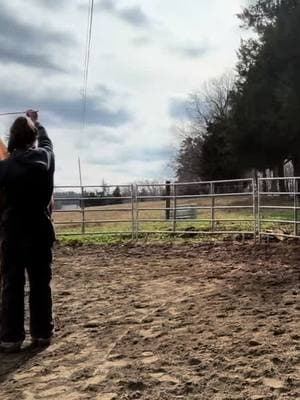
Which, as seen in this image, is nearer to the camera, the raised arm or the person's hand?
the raised arm

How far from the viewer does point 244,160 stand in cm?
2977

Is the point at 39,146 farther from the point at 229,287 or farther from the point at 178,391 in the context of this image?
the point at 229,287

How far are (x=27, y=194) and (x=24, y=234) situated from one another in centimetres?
30

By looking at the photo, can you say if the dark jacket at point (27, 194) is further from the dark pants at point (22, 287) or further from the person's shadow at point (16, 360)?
the person's shadow at point (16, 360)

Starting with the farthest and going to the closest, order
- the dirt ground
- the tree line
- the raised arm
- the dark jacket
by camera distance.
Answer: the tree line
the raised arm
the dark jacket
the dirt ground

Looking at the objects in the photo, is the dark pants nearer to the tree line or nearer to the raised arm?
the raised arm

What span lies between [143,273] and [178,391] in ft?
15.3

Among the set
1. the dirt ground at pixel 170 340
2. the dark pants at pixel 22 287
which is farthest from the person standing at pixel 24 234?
the dirt ground at pixel 170 340

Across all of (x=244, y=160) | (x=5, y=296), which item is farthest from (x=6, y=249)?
(x=244, y=160)

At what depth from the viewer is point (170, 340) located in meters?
3.99

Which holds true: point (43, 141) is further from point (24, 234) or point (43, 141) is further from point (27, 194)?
point (24, 234)

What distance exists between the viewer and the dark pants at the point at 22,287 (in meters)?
3.95

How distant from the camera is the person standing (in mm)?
3922

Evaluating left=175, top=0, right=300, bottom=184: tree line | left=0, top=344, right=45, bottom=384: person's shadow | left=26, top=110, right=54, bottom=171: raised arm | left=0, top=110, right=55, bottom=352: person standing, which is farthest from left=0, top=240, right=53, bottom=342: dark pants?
left=175, top=0, right=300, bottom=184: tree line
